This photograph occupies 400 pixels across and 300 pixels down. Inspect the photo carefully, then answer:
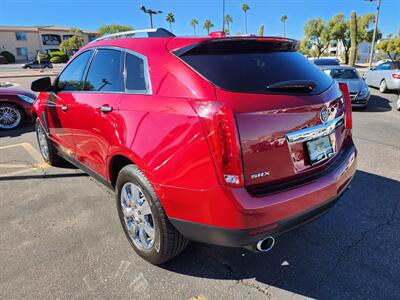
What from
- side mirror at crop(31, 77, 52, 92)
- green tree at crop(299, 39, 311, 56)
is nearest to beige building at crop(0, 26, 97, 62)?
green tree at crop(299, 39, 311, 56)

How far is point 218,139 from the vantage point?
5.79ft

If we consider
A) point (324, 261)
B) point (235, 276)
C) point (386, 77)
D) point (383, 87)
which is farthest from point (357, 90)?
point (235, 276)

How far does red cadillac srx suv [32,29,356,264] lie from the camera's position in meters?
1.81

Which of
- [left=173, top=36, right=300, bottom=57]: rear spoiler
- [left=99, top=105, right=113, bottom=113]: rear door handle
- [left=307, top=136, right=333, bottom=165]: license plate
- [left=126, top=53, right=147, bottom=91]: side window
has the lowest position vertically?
[left=307, top=136, right=333, bottom=165]: license plate

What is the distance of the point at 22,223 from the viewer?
3.21 meters

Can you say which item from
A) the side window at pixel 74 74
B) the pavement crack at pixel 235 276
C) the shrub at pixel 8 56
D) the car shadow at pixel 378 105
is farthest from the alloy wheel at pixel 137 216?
the shrub at pixel 8 56

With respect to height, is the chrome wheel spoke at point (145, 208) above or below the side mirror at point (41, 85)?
below

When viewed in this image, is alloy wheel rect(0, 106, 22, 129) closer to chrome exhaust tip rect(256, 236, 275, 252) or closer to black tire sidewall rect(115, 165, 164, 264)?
black tire sidewall rect(115, 165, 164, 264)

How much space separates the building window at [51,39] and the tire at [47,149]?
9348 cm

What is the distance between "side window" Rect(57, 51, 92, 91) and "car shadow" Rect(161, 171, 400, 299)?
2158 mm

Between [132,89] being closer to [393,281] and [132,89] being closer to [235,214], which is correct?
[235,214]

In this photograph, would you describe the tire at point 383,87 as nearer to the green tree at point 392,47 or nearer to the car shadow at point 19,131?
the car shadow at point 19,131

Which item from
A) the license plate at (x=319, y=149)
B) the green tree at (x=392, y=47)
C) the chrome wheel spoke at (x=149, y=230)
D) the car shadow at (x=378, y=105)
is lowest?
the car shadow at (x=378, y=105)

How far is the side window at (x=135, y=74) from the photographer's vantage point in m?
2.34
